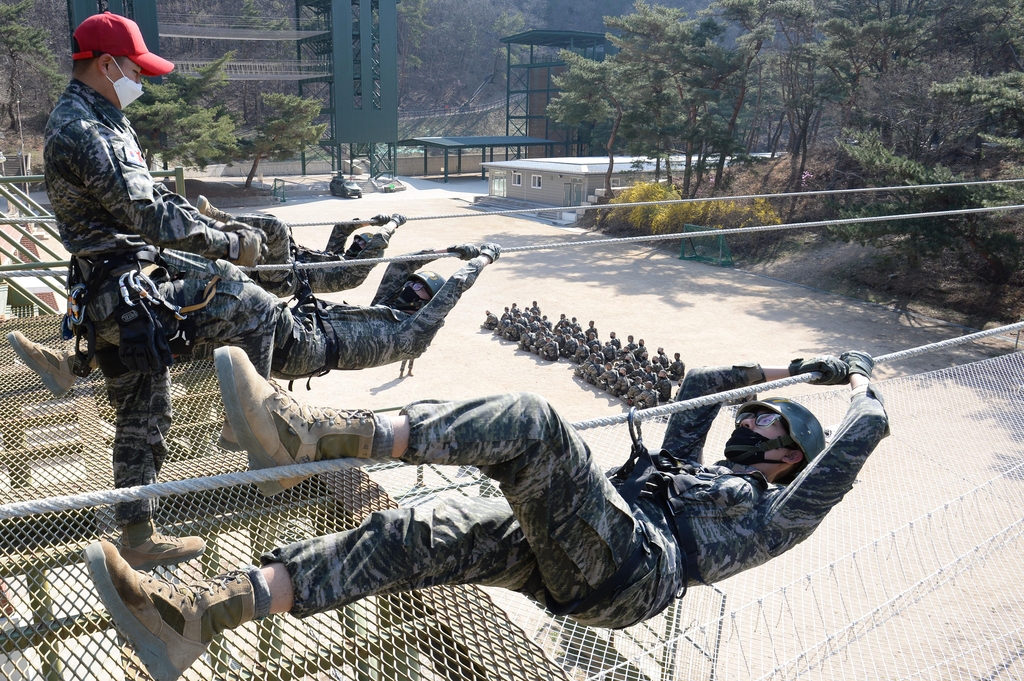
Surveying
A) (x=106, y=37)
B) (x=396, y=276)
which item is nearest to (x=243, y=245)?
(x=106, y=37)

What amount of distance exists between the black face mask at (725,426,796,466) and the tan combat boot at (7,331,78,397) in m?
3.00

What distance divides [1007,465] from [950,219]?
7394 mm

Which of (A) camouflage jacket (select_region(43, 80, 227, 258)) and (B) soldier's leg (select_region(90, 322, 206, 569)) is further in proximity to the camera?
(B) soldier's leg (select_region(90, 322, 206, 569))

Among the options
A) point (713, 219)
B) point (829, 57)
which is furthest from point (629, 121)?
point (829, 57)

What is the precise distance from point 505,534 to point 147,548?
1528 mm

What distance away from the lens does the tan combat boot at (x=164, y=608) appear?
184 centimetres

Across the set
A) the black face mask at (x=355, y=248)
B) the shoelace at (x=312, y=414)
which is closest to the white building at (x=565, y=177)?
the black face mask at (x=355, y=248)

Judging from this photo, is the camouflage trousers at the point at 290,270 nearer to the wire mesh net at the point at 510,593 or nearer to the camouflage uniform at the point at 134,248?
the camouflage uniform at the point at 134,248

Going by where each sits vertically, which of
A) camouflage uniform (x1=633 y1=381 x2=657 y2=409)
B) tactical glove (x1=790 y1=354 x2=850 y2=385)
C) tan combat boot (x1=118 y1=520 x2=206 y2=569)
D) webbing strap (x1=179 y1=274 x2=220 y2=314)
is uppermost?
webbing strap (x1=179 y1=274 x2=220 y2=314)

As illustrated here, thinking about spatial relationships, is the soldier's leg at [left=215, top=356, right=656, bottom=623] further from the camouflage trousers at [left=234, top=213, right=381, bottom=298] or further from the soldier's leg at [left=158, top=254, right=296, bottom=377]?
the camouflage trousers at [left=234, top=213, right=381, bottom=298]

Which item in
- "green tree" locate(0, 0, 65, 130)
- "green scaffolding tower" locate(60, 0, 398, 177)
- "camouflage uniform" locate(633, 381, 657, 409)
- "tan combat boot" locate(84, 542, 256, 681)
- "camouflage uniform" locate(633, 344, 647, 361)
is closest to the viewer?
"tan combat boot" locate(84, 542, 256, 681)

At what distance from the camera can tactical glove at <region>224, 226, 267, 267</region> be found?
2.91 m

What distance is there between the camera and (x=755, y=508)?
2.80 m

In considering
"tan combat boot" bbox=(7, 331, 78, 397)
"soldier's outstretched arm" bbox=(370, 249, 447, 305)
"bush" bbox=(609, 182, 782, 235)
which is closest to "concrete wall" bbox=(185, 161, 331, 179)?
"bush" bbox=(609, 182, 782, 235)
